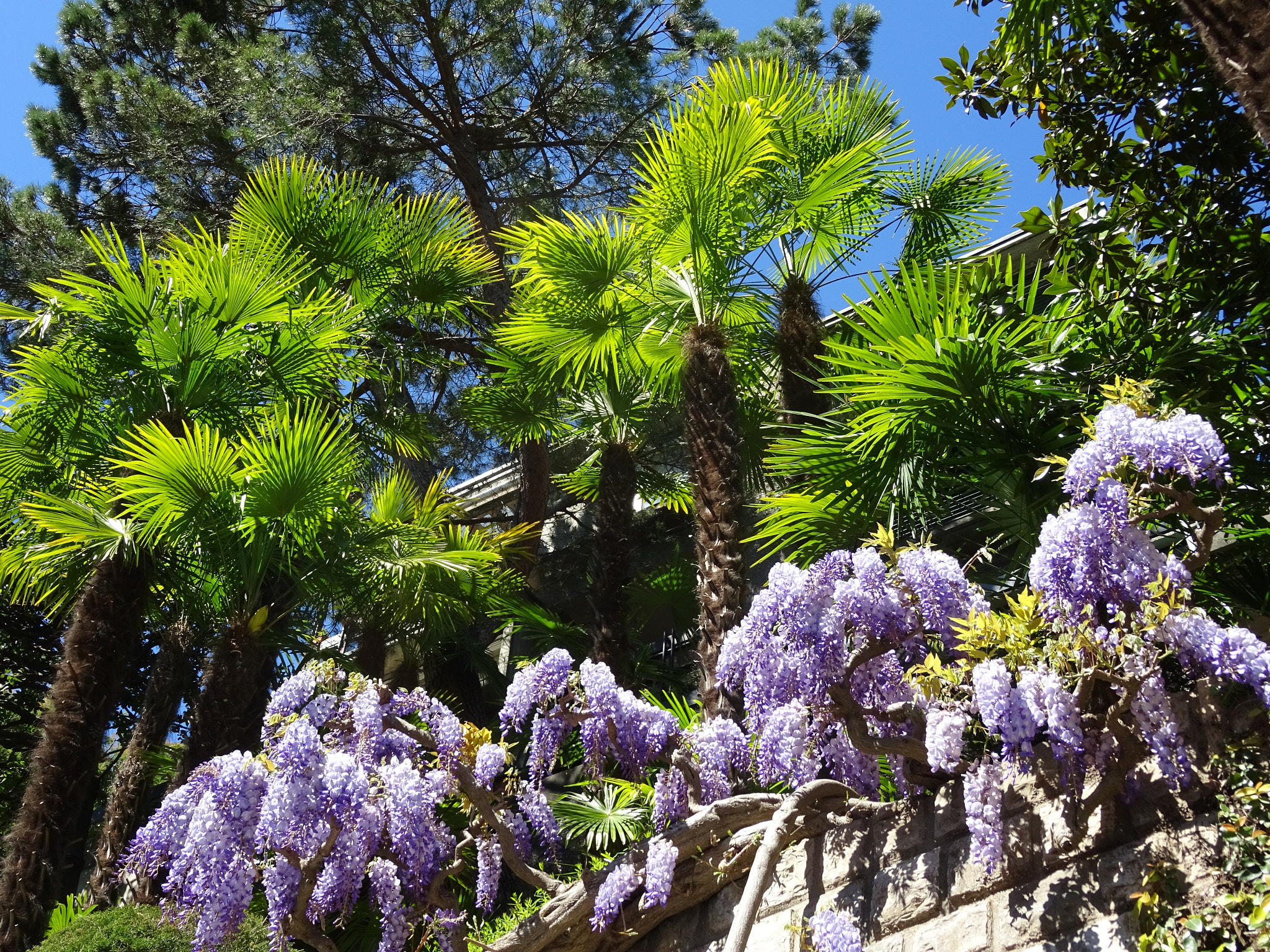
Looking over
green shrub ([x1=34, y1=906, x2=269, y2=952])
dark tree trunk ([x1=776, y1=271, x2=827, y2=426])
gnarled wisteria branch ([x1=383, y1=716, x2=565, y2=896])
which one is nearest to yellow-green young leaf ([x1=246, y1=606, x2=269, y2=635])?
green shrub ([x1=34, y1=906, x2=269, y2=952])

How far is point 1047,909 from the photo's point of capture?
372 centimetres

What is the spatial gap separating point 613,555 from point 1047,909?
15.8 feet

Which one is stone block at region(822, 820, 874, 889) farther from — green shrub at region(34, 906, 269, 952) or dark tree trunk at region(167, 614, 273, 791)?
dark tree trunk at region(167, 614, 273, 791)

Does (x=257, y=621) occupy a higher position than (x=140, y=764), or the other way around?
(x=257, y=621)

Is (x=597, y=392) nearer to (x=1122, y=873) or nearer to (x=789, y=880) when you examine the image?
(x=789, y=880)

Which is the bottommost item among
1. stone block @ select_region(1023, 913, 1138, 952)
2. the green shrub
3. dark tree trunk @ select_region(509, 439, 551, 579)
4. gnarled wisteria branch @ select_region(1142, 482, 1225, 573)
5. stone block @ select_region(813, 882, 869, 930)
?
stone block @ select_region(1023, 913, 1138, 952)

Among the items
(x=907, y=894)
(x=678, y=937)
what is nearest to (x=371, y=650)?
(x=678, y=937)

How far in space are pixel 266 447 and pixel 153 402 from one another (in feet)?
4.89

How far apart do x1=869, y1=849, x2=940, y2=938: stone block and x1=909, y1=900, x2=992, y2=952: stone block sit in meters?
0.05

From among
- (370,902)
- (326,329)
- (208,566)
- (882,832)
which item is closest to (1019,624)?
(882,832)

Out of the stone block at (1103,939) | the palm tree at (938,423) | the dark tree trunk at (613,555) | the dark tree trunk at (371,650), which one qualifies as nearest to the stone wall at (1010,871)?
the stone block at (1103,939)

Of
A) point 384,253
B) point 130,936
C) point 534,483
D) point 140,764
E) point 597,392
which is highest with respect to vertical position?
point 384,253

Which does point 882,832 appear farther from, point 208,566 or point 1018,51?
point 208,566

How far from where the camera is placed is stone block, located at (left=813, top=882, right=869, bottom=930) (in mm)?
4273
